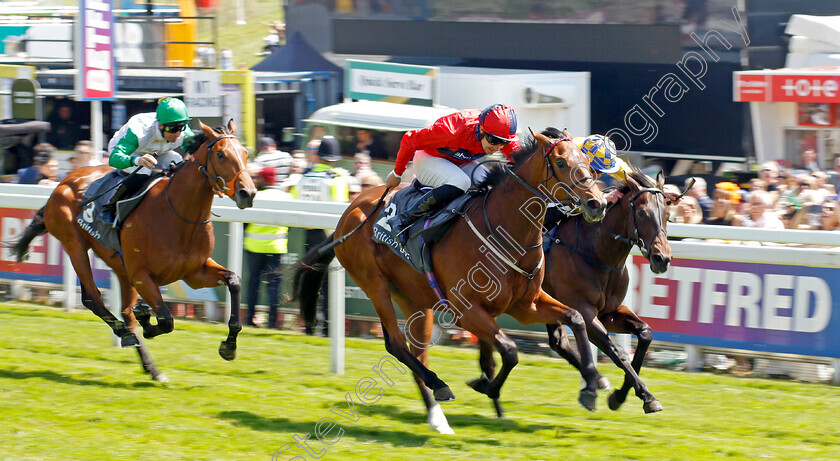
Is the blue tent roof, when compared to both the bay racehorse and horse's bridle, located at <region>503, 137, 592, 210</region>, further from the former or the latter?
horse's bridle, located at <region>503, 137, 592, 210</region>

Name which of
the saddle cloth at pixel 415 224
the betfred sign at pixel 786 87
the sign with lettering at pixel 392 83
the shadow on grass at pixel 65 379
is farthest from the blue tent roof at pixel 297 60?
the saddle cloth at pixel 415 224

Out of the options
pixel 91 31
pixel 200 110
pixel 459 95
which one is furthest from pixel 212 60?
pixel 91 31

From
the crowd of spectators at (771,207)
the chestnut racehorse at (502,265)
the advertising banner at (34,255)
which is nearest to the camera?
the chestnut racehorse at (502,265)

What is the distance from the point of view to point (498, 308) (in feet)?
17.2

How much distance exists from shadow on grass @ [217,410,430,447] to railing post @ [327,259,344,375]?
1077 mm

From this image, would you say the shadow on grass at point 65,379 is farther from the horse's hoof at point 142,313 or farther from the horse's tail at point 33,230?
the horse's tail at point 33,230

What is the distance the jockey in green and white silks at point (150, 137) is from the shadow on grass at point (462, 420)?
212 centimetres

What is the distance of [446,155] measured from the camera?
5.72 meters

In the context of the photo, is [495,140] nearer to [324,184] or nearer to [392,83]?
[324,184]

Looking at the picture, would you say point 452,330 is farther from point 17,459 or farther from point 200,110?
point 200,110

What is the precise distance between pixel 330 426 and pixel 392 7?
11.7 m

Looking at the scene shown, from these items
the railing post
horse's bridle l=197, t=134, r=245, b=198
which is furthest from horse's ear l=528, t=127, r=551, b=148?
the railing post

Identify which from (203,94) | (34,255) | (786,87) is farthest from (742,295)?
(203,94)

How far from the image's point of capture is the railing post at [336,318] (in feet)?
22.1
